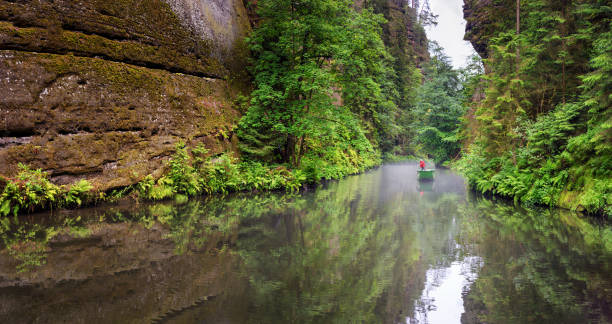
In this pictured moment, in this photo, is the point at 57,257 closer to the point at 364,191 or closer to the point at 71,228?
the point at 71,228

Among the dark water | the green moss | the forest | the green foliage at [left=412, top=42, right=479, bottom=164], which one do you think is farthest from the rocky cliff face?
the green foliage at [left=412, top=42, right=479, bottom=164]

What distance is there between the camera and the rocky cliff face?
849 cm

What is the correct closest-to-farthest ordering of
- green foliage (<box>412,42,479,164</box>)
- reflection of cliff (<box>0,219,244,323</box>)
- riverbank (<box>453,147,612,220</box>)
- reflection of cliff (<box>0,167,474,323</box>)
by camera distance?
reflection of cliff (<box>0,219,244,323</box>), reflection of cliff (<box>0,167,474,323</box>), riverbank (<box>453,147,612,220</box>), green foliage (<box>412,42,479,164</box>)

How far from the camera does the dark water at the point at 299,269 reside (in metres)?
3.67

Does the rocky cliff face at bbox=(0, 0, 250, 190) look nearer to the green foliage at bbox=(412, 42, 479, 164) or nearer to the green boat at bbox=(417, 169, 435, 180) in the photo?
the green boat at bbox=(417, 169, 435, 180)

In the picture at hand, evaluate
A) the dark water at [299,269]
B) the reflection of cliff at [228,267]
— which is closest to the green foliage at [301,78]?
the reflection of cliff at [228,267]

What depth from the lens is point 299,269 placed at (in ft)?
16.3

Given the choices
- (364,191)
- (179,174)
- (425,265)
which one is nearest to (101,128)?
(179,174)

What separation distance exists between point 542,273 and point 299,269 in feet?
11.4

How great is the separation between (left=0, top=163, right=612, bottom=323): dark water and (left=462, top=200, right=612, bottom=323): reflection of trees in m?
0.02

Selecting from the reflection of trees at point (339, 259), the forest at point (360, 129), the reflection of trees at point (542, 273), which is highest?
the forest at point (360, 129)

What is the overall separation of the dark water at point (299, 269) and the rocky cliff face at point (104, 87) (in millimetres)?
1755

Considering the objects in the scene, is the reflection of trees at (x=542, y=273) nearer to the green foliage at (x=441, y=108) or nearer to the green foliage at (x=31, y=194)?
the green foliage at (x=31, y=194)

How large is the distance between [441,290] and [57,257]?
5513 millimetres
